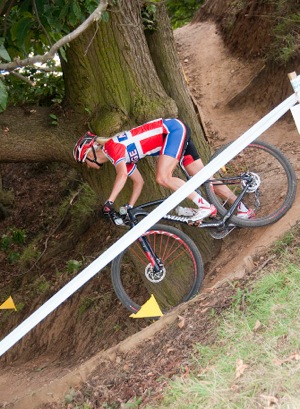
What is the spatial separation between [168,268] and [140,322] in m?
1.03

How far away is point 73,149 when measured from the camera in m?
7.03

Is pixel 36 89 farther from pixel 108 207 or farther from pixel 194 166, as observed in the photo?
pixel 108 207

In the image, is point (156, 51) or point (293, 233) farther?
point (156, 51)

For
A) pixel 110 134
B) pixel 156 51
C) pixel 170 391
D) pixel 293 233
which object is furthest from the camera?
pixel 156 51

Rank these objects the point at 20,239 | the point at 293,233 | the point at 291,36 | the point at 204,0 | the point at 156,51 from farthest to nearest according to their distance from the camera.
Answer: the point at 204,0
the point at 20,239
the point at 291,36
the point at 156,51
the point at 293,233

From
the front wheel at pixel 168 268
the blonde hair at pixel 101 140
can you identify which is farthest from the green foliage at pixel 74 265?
the blonde hair at pixel 101 140

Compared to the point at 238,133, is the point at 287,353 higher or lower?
higher

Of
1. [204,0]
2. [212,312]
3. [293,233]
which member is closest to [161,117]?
[293,233]

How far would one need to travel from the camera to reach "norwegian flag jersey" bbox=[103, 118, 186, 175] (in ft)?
21.1

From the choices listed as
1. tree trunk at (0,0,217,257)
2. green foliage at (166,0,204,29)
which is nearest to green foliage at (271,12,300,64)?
tree trunk at (0,0,217,257)

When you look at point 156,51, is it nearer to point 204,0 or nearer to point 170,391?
point 170,391

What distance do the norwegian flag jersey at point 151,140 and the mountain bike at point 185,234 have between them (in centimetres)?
53

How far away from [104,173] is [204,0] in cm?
1018

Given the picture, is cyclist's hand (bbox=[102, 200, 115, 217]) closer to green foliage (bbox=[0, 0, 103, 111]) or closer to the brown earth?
the brown earth
